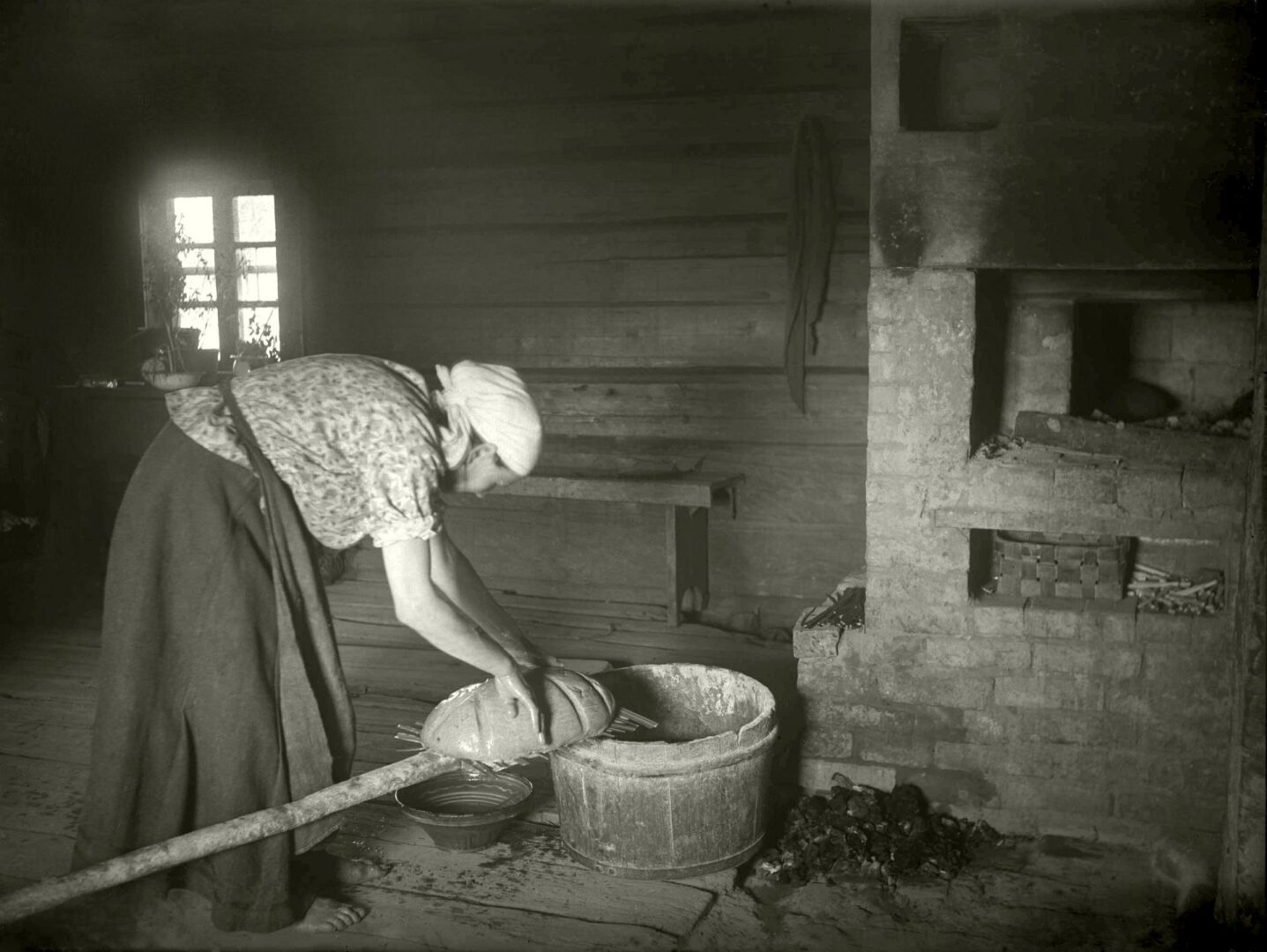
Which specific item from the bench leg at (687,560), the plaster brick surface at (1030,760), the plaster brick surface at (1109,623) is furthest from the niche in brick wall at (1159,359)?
the bench leg at (687,560)

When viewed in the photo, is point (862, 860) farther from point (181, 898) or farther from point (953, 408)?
point (181, 898)

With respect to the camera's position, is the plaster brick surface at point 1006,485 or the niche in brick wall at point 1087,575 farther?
the niche in brick wall at point 1087,575

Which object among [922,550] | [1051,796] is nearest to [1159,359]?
[922,550]

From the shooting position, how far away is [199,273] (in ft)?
23.7

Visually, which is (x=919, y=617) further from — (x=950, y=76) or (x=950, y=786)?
(x=950, y=76)

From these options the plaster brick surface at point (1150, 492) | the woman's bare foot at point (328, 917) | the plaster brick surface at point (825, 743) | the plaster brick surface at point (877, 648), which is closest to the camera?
the woman's bare foot at point (328, 917)

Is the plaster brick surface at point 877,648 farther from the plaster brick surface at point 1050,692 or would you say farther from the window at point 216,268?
the window at point 216,268

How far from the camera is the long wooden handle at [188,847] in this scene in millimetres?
2713

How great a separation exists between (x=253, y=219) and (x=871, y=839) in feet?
17.6

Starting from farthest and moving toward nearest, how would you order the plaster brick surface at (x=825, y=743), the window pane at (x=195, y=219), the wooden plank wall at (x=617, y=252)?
1. the window pane at (x=195, y=219)
2. the wooden plank wall at (x=617, y=252)
3. the plaster brick surface at (x=825, y=743)

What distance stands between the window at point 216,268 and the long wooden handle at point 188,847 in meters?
4.47

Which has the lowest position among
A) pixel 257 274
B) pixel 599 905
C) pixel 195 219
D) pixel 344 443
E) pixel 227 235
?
pixel 599 905

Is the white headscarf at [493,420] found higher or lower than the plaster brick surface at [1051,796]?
higher

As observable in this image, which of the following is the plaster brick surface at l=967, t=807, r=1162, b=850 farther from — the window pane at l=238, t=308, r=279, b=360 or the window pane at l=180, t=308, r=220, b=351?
the window pane at l=180, t=308, r=220, b=351
